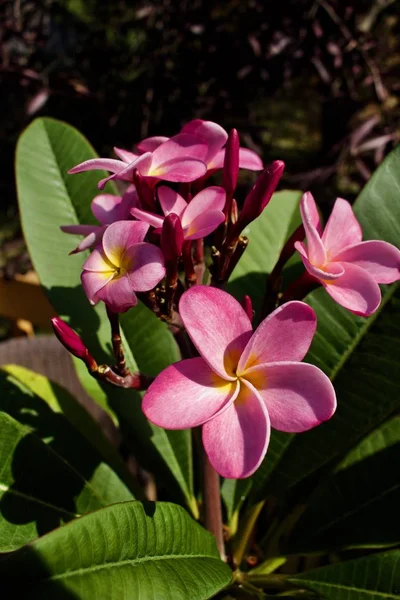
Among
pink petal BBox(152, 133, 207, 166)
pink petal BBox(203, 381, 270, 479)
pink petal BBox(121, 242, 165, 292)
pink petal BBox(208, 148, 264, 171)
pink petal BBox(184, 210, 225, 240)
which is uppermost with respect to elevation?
pink petal BBox(152, 133, 207, 166)

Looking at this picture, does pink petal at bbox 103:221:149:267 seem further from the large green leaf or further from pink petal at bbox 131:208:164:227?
the large green leaf

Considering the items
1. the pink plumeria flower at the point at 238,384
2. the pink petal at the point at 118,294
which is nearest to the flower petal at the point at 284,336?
the pink plumeria flower at the point at 238,384

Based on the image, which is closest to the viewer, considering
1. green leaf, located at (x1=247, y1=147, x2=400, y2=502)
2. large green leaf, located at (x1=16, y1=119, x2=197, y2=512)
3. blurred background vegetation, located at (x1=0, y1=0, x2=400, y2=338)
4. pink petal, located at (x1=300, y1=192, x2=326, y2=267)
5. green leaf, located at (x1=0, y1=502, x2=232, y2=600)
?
green leaf, located at (x1=0, y1=502, x2=232, y2=600)

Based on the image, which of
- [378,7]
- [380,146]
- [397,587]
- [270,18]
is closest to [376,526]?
[397,587]

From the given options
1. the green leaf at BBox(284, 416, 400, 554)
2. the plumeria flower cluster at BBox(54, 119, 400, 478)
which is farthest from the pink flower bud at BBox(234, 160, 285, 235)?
the green leaf at BBox(284, 416, 400, 554)

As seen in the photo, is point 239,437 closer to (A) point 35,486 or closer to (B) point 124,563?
(B) point 124,563

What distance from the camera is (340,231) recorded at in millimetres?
565

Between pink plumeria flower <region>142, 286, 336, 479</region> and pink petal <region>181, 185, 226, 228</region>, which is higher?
pink petal <region>181, 185, 226, 228</region>

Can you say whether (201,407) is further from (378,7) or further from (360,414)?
(378,7)

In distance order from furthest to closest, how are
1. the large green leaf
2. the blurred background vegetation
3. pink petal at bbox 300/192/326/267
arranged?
the blurred background vegetation, the large green leaf, pink petal at bbox 300/192/326/267

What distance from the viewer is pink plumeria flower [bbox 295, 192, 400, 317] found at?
50cm

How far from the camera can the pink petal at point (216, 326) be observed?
455 mm

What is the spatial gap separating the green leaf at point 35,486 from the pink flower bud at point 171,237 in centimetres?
22

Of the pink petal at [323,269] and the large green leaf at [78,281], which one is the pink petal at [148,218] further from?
the large green leaf at [78,281]
